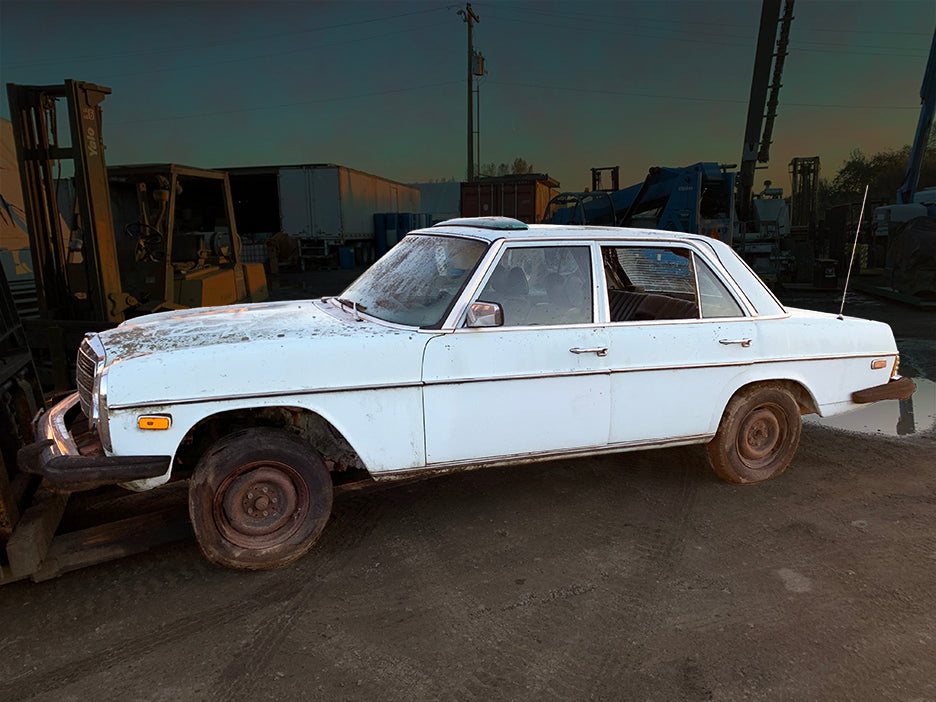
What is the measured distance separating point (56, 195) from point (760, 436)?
23.0 feet

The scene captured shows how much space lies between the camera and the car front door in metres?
3.53

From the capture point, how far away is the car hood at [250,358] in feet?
10.0

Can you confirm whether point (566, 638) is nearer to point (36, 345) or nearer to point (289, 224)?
point (36, 345)

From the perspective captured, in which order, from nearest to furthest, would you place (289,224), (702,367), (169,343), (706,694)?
(706,694) < (169,343) < (702,367) < (289,224)

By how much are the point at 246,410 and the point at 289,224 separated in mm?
21762

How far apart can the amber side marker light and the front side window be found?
1.73 m

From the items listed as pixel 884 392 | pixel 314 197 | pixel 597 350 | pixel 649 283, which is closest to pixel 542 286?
A: pixel 597 350

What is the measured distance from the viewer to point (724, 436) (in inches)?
170

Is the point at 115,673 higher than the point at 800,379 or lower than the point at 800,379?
lower

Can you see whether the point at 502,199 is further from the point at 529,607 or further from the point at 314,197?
the point at 529,607

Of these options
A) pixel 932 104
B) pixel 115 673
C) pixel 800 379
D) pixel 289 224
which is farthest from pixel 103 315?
pixel 932 104

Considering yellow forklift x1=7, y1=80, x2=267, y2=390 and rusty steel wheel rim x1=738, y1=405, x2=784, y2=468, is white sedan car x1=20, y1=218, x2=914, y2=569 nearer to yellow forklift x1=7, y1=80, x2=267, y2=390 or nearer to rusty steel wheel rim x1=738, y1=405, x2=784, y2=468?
rusty steel wheel rim x1=738, y1=405, x2=784, y2=468

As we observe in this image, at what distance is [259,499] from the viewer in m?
3.30

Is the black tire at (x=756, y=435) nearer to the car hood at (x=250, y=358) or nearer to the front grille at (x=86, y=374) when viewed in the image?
the car hood at (x=250, y=358)
